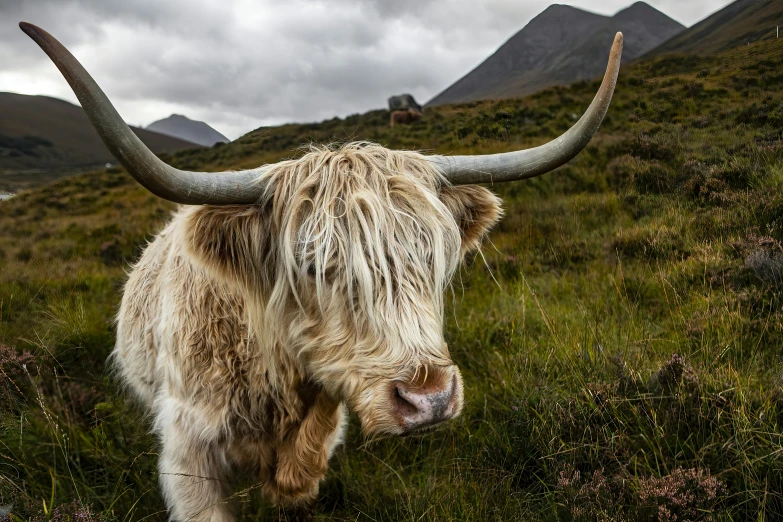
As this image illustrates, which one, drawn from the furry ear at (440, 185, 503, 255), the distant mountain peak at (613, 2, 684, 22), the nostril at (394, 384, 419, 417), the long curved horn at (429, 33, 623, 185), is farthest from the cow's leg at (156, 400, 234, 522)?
the distant mountain peak at (613, 2, 684, 22)

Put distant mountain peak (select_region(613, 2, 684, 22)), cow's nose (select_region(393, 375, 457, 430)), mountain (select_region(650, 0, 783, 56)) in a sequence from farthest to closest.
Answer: distant mountain peak (select_region(613, 2, 684, 22)) < mountain (select_region(650, 0, 783, 56)) < cow's nose (select_region(393, 375, 457, 430))

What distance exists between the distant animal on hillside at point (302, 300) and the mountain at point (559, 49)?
5.91 feet

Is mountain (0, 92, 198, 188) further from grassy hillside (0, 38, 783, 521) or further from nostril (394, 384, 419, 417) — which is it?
nostril (394, 384, 419, 417)

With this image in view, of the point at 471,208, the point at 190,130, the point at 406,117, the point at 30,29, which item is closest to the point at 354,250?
the point at 471,208

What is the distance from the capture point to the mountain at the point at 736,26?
3.01 metres

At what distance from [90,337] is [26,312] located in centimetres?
51

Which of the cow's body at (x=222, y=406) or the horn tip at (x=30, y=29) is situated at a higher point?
the horn tip at (x=30, y=29)

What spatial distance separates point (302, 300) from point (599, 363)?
5.36ft

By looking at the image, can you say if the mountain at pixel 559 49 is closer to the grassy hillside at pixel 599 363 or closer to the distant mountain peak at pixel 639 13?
the distant mountain peak at pixel 639 13

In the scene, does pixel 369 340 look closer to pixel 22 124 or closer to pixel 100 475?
Result: pixel 100 475

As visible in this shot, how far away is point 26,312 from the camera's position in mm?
3799

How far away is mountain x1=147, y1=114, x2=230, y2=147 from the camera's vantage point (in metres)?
3.20

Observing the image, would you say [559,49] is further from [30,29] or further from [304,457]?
[30,29]

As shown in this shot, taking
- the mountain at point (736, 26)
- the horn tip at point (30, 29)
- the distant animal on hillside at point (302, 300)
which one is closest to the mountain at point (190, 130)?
the distant animal on hillside at point (302, 300)
